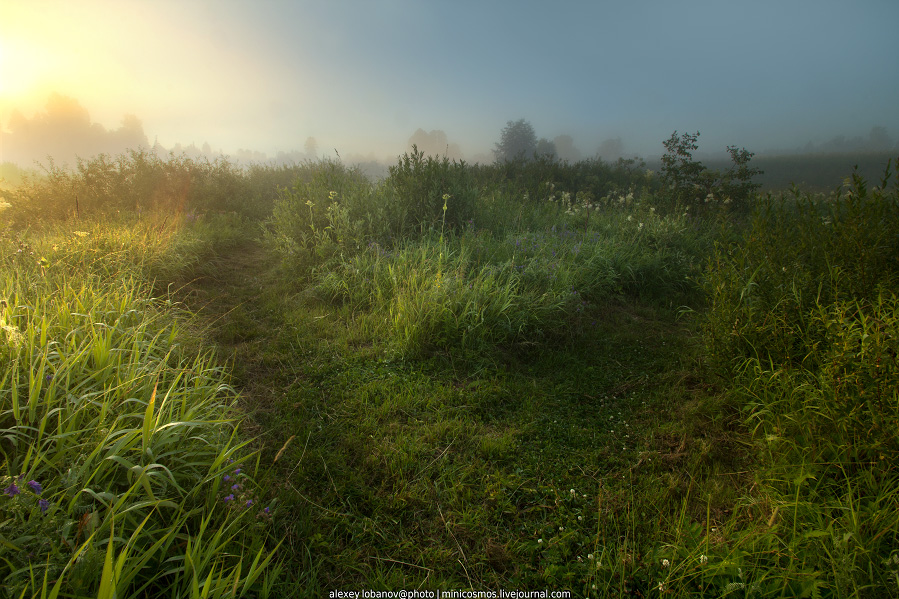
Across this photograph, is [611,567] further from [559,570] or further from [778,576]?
[778,576]

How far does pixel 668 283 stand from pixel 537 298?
271 centimetres

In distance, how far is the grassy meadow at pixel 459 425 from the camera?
1.56 meters

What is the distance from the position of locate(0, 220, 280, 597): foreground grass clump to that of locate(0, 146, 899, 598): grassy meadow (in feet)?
0.05

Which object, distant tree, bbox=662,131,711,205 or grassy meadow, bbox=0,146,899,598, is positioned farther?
distant tree, bbox=662,131,711,205

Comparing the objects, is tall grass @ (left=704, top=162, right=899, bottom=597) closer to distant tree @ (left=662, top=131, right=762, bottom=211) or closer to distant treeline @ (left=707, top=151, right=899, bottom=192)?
distant tree @ (left=662, top=131, right=762, bottom=211)

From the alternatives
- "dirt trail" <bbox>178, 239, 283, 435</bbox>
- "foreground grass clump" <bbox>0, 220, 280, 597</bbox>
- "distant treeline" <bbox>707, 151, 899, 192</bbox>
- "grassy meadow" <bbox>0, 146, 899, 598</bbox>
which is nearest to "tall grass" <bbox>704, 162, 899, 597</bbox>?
"grassy meadow" <bbox>0, 146, 899, 598</bbox>

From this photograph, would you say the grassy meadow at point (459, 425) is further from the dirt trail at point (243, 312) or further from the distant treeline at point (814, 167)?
the distant treeline at point (814, 167)

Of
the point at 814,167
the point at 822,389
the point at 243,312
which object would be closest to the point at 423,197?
the point at 243,312

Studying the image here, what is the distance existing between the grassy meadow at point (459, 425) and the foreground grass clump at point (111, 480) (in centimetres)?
2

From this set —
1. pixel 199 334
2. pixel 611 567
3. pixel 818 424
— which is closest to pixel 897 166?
pixel 818 424

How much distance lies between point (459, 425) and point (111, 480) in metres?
1.89

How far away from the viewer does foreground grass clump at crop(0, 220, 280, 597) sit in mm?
1271

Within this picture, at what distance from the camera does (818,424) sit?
214 cm

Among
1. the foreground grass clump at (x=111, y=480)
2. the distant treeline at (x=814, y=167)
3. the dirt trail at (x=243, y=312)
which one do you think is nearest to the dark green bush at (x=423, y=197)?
the dirt trail at (x=243, y=312)
